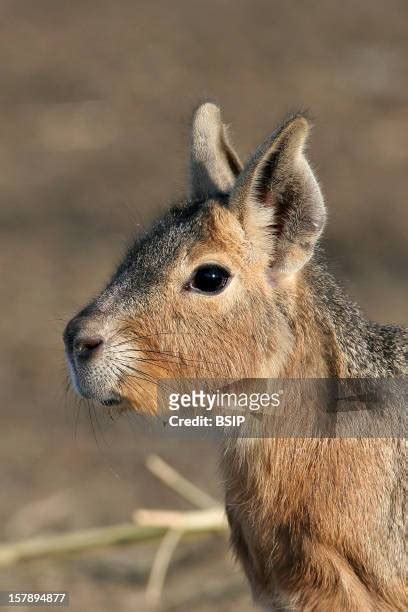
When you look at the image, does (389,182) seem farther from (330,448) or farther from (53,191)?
(330,448)

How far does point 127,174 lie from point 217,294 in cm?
656

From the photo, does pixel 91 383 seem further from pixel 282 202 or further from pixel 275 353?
pixel 282 202

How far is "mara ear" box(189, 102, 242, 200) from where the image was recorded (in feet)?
14.7

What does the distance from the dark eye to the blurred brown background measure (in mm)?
1218

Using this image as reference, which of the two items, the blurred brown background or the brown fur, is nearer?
the brown fur

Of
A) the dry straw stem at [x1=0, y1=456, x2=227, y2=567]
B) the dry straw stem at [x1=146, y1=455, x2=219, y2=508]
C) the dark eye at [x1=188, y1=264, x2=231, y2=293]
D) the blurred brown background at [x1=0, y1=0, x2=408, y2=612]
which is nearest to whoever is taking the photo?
the dark eye at [x1=188, y1=264, x2=231, y2=293]

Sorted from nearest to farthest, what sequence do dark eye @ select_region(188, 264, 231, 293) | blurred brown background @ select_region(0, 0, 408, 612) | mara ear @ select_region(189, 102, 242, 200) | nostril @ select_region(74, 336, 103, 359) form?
nostril @ select_region(74, 336, 103, 359) < dark eye @ select_region(188, 264, 231, 293) < mara ear @ select_region(189, 102, 242, 200) < blurred brown background @ select_region(0, 0, 408, 612)

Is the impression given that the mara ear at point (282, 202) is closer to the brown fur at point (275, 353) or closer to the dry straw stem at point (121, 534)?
the brown fur at point (275, 353)

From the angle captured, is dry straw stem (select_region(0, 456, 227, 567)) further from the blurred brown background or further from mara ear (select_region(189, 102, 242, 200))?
mara ear (select_region(189, 102, 242, 200))

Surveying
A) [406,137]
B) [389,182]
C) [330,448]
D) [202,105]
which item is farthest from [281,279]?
[406,137]

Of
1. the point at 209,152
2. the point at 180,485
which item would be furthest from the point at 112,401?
the point at 180,485

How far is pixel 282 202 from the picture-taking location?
156 inches

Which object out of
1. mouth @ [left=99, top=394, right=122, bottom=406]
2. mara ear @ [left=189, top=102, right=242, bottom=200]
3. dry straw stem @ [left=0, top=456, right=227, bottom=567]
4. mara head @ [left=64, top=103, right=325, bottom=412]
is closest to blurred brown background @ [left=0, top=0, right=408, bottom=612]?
dry straw stem @ [left=0, top=456, right=227, bottom=567]

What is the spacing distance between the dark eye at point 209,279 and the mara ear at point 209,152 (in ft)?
2.00
